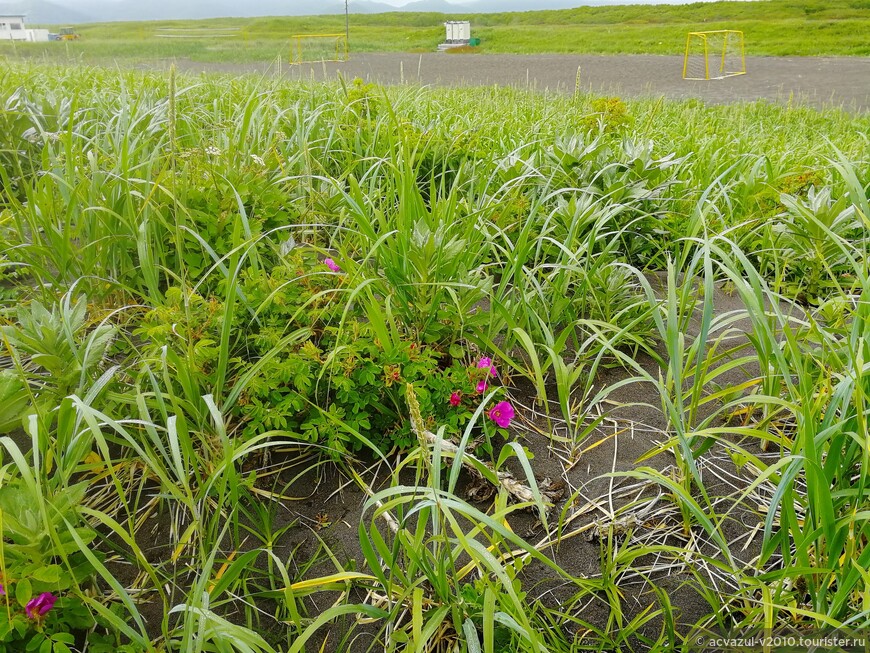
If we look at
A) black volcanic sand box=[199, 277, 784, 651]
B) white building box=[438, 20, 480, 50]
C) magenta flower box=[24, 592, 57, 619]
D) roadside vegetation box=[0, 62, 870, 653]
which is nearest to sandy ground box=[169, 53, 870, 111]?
roadside vegetation box=[0, 62, 870, 653]

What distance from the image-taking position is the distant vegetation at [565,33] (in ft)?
60.3

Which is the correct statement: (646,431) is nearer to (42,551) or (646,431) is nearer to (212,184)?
(42,551)

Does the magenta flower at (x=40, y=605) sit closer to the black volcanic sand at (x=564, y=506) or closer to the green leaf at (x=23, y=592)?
the green leaf at (x=23, y=592)

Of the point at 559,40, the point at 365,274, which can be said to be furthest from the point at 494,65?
the point at 365,274

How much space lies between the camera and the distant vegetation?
724 inches

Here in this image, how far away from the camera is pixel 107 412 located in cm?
141

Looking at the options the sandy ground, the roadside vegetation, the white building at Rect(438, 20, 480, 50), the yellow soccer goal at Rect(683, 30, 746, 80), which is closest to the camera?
the roadside vegetation

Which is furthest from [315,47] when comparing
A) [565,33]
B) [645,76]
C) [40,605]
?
[40,605]

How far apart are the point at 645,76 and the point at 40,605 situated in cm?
1608

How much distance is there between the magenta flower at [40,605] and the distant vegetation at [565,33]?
959 cm

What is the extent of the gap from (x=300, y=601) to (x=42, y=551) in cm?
49

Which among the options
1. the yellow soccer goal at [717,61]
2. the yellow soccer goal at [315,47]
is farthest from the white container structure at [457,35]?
the yellow soccer goal at [717,61]

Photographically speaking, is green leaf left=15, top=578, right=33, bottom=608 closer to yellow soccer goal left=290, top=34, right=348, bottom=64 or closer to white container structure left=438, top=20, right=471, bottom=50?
yellow soccer goal left=290, top=34, right=348, bottom=64

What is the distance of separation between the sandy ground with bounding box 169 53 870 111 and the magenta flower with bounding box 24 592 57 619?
8.42 metres
